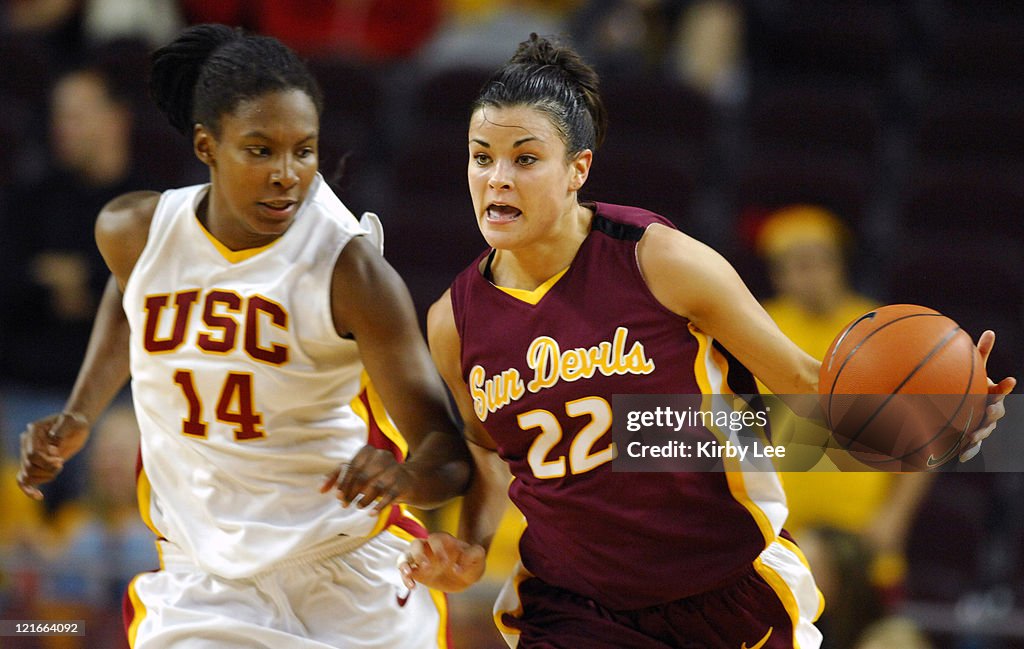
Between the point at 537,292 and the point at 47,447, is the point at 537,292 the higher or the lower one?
the higher one

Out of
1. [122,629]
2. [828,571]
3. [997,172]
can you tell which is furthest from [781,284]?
[122,629]

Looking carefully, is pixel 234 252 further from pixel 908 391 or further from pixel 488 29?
pixel 488 29

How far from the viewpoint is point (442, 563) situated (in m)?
2.76

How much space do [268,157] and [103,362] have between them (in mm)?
727

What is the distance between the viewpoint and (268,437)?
2.82 metres

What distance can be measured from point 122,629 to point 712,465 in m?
1.92

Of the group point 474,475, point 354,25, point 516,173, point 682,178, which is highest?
point 354,25

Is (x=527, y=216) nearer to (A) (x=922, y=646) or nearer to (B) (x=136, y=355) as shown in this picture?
(B) (x=136, y=355)

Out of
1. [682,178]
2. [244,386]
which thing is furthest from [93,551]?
[682,178]

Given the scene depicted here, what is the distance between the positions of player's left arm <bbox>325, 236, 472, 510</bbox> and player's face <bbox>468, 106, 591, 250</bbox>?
0.83 ft

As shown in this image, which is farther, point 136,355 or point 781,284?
point 781,284

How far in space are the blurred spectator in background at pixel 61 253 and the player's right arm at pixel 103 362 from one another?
200 centimetres

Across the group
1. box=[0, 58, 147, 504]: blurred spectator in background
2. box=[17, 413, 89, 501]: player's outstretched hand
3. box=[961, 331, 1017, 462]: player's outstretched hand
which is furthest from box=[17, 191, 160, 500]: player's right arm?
box=[0, 58, 147, 504]: blurred spectator in background

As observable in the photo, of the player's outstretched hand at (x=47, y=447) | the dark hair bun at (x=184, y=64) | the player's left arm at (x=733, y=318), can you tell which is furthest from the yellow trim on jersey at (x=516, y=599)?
the dark hair bun at (x=184, y=64)
